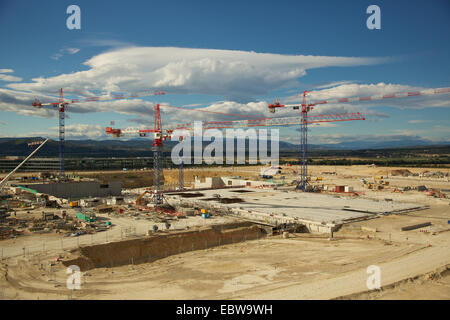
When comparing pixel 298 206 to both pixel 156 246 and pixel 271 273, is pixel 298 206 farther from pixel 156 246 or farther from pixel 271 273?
pixel 271 273

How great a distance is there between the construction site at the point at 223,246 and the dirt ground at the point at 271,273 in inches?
2.8

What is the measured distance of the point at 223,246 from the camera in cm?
3080

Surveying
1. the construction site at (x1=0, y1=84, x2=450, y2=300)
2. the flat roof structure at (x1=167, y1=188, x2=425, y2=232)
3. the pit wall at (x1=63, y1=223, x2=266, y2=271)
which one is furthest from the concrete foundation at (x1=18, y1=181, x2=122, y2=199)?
the pit wall at (x1=63, y1=223, x2=266, y2=271)

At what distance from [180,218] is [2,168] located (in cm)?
9339

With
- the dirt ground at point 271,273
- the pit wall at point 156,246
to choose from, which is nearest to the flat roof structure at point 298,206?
the pit wall at point 156,246

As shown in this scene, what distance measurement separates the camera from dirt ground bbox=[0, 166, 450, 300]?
728 inches

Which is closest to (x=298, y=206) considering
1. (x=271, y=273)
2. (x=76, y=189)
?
(x=271, y=273)

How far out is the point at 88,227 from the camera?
33.3 meters

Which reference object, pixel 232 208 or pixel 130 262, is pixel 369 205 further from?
pixel 130 262

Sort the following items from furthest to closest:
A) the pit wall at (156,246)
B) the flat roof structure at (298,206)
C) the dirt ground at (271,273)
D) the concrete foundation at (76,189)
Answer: the concrete foundation at (76,189) < the flat roof structure at (298,206) < the pit wall at (156,246) < the dirt ground at (271,273)

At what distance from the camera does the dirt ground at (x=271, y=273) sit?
60.7ft

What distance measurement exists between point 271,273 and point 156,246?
1158cm

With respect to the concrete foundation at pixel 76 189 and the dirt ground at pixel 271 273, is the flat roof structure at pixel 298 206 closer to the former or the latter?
the dirt ground at pixel 271 273

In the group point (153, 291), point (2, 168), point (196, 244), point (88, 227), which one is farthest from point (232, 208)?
point (2, 168)
